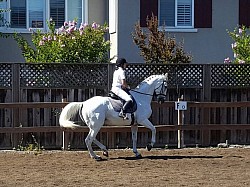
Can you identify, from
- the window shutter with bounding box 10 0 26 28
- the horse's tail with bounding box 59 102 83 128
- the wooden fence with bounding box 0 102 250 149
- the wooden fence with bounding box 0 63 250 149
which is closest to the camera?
the horse's tail with bounding box 59 102 83 128

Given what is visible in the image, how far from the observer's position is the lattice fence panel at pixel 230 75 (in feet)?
60.5

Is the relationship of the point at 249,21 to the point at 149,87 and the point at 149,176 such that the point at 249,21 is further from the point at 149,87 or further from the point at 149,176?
the point at 149,176

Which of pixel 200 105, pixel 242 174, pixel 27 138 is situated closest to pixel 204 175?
pixel 242 174

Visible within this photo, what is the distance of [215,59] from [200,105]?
5102 millimetres

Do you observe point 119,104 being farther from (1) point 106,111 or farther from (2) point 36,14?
(2) point 36,14

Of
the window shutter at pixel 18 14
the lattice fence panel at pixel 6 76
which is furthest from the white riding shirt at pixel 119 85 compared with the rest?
the window shutter at pixel 18 14

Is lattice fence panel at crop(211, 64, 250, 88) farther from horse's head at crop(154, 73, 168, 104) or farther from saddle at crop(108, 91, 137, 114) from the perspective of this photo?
saddle at crop(108, 91, 137, 114)

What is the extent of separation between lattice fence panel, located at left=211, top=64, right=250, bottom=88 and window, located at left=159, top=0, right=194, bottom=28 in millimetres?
4497

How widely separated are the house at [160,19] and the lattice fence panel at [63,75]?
4.30 m

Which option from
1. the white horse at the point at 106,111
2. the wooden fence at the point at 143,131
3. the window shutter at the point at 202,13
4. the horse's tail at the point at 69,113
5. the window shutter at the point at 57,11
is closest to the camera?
the white horse at the point at 106,111

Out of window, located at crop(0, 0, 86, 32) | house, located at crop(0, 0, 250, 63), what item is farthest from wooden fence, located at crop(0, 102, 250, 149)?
window, located at crop(0, 0, 86, 32)

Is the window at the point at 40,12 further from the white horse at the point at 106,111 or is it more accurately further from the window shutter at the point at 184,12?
the white horse at the point at 106,111

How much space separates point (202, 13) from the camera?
22.4 meters

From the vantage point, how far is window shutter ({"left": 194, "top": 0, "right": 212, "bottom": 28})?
22.4 m
